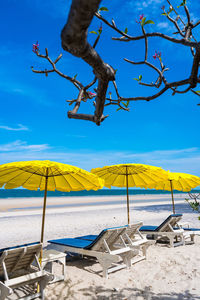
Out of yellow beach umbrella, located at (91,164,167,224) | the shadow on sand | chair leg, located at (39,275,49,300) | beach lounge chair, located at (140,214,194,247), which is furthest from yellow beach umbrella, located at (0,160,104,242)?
beach lounge chair, located at (140,214,194,247)

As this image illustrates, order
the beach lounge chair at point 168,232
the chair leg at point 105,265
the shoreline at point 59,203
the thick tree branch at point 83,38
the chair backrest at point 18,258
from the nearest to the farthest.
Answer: the thick tree branch at point 83,38, the chair backrest at point 18,258, the chair leg at point 105,265, the beach lounge chair at point 168,232, the shoreline at point 59,203

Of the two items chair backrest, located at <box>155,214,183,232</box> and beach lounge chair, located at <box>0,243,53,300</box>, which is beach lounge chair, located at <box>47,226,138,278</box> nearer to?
beach lounge chair, located at <box>0,243,53,300</box>

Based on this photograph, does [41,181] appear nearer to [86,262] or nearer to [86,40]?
[86,262]

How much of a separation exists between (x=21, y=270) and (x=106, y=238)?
174cm

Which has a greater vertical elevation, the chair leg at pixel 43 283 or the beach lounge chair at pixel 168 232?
the beach lounge chair at pixel 168 232

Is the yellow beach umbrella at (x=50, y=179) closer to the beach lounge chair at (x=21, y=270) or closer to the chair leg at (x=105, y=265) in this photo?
the beach lounge chair at (x=21, y=270)

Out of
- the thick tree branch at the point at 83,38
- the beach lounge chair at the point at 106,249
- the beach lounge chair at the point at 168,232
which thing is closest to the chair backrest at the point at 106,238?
the beach lounge chair at the point at 106,249

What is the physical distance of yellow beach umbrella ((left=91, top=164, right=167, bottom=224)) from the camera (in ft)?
23.0

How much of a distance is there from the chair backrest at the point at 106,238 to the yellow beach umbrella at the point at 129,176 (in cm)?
204

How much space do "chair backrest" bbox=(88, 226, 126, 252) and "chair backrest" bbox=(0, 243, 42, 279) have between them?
4.75 ft

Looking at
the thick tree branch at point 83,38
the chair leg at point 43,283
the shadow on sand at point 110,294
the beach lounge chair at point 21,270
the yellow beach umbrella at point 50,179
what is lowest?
the shadow on sand at point 110,294

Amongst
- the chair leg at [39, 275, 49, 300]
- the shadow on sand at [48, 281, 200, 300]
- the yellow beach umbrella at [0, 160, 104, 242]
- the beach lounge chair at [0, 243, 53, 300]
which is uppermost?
the yellow beach umbrella at [0, 160, 104, 242]

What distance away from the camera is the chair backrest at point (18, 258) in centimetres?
347

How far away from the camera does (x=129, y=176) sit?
782 cm
